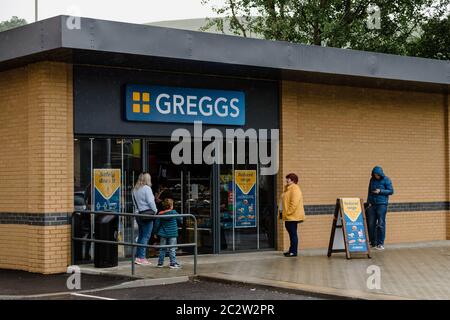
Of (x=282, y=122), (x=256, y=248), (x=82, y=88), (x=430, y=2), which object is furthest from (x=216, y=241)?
(x=430, y=2)

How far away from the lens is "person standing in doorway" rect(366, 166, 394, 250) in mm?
14773

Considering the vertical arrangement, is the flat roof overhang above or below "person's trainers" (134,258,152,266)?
above

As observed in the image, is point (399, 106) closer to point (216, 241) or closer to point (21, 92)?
point (216, 241)

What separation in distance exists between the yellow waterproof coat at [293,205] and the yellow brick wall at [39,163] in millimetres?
3949

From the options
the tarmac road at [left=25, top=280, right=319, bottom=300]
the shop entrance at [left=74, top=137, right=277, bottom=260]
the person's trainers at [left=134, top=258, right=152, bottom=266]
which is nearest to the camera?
the tarmac road at [left=25, top=280, right=319, bottom=300]

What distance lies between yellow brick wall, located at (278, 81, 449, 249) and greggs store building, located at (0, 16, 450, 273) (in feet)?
0.10

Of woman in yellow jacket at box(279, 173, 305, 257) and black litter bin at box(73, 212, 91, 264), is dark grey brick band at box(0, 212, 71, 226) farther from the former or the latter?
woman in yellow jacket at box(279, 173, 305, 257)

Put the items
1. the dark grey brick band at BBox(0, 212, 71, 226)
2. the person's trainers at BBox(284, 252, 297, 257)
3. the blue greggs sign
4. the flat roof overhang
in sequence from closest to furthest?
the flat roof overhang, the dark grey brick band at BBox(0, 212, 71, 226), the blue greggs sign, the person's trainers at BBox(284, 252, 297, 257)

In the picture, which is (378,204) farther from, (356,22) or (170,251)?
(356,22)

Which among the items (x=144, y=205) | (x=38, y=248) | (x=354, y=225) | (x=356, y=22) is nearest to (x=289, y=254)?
(x=354, y=225)

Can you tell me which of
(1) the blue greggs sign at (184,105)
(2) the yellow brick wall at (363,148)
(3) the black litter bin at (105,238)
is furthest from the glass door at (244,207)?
(3) the black litter bin at (105,238)

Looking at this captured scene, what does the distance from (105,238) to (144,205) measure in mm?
860

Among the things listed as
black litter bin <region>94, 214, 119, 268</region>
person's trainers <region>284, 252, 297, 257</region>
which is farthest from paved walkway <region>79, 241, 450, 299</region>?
black litter bin <region>94, 214, 119, 268</region>
